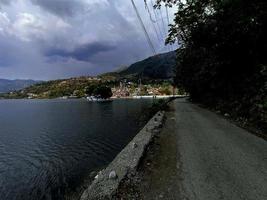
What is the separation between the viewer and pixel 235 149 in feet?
48.7

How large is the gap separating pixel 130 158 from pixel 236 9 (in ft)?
79.4

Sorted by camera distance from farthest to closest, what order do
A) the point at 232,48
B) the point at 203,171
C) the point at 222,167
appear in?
the point at 232,48, the point at 222,167, the point at 203,171

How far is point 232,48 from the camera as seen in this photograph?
3619cm

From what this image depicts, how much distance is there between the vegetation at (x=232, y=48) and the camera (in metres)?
27.4

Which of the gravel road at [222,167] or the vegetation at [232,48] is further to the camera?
the vegetation at [232,48]

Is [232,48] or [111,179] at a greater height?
[232,48]

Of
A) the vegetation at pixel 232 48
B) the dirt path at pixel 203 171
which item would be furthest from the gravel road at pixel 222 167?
the vegetation at pixel 232 48

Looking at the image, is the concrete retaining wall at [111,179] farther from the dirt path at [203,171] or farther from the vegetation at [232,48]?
the vegetation at [232,48]

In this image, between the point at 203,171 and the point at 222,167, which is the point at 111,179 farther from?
the point at 222,167

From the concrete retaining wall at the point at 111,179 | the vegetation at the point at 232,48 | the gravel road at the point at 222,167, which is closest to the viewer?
the gravel road at the point at 222,167

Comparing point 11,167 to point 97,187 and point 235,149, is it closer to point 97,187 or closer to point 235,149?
point 97,187

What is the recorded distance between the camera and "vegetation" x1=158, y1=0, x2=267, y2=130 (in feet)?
89.8

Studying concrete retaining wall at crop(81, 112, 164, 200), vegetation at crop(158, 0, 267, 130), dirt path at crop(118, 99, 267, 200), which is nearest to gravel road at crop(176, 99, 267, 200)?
dirt path at crop(118, 99, 267, 200)

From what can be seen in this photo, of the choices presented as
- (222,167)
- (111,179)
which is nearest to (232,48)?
(222,167)
